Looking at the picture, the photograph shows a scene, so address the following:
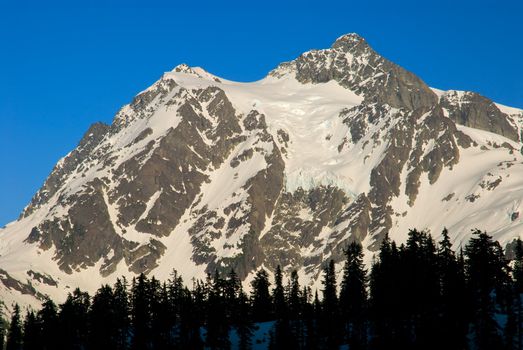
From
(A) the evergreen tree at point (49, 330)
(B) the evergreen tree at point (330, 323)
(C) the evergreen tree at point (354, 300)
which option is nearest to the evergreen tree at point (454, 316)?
(C) the evergreen tree at point (354, 300)

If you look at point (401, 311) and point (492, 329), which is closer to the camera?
point (492, 329)

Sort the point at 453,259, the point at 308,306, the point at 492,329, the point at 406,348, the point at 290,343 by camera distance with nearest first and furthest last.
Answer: the point at 492,329, the point at 406,348, the point at 290,343, the point at 453,259, the point at 308,306

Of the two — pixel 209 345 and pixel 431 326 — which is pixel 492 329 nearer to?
pixel 431 326

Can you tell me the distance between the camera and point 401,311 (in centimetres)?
13862

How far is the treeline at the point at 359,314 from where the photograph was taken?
128875 mm

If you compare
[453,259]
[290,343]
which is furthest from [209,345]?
[453,259]

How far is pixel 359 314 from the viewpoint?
153 meters

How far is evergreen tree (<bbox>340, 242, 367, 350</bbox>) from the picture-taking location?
154 m

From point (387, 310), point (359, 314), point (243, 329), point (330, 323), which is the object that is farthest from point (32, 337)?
point (387, 310)

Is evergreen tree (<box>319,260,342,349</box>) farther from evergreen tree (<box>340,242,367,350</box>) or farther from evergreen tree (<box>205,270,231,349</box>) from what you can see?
evergreen tree (<box>205,270,231,349</box>)

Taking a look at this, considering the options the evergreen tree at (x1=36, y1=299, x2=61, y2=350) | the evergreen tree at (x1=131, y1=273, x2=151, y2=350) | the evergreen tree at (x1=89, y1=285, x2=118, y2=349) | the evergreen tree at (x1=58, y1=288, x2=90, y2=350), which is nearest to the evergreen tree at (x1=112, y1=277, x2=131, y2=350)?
the evergreen tree at (x1=89, y1=285, x2=118, y2=349)

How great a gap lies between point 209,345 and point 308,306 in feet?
70.6

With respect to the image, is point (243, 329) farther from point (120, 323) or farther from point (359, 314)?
point (120, 323)

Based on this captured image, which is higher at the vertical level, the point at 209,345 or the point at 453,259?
the point at 453,259
